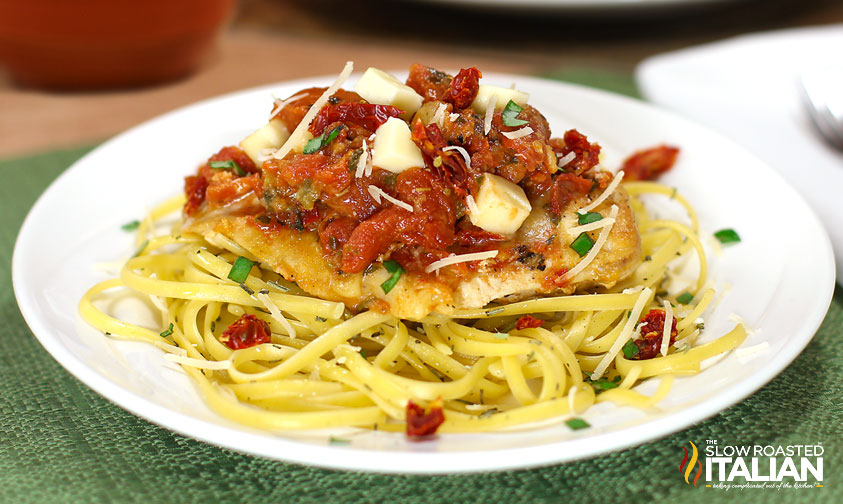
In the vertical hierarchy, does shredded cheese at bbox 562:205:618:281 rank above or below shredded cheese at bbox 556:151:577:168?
below

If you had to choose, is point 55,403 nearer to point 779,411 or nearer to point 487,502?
point 487,502

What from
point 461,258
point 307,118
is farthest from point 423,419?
point 307,118

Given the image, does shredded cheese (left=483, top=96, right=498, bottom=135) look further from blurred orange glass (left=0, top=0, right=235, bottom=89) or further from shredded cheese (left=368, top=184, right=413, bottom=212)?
blurred orange glass (left=0, top=0, right=235, bottom=89)

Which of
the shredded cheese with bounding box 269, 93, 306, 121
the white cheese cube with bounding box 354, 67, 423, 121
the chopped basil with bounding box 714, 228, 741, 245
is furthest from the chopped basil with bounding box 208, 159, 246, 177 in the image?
the chopped basil with bounding box 714, 228, 741, 245

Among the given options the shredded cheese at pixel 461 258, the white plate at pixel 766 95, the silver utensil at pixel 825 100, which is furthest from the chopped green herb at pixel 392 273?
the silver utensil at pixel 825 100

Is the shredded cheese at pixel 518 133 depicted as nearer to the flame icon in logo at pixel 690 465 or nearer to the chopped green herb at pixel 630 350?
the chopped green herb at pixel 630 350
